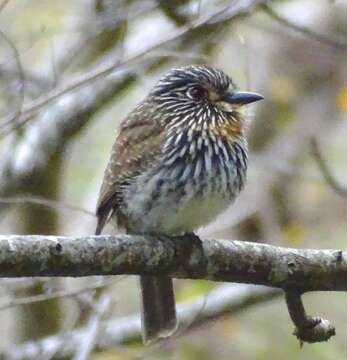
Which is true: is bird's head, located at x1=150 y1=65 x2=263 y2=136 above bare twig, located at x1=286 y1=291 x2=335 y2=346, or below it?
above

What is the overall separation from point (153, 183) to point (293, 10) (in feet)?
16.3

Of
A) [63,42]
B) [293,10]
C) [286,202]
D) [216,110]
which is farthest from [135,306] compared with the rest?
[216,110]

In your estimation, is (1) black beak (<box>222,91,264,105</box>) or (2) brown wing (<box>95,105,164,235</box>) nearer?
(2) brown wing (<box>95,105,164,235</box>)

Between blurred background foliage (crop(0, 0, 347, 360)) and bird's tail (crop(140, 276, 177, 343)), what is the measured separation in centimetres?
76

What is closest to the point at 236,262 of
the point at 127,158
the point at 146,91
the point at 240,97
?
the point at 127,158

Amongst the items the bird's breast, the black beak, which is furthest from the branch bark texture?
the black beak

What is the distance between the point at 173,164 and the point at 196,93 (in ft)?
1.74

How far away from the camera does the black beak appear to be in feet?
16.5

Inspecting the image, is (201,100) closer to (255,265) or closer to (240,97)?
(240,97)

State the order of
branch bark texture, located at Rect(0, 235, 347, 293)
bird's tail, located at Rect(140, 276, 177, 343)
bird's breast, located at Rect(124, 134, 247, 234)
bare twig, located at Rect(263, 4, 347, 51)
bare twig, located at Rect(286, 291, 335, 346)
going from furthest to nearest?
1. bare twig, located at Rect(263, 4, 347, 51)
2. bird's tail, located at Rect(140, 276, 177, 343)
3. bird's breast, located at Rect(124, 134, 247, 234)
4. bare twig, located at Rect(286, 291, 335, 346)
5. branch bark texture, located at Rect(0, 235, 347, 293)

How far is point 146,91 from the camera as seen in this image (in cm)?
838

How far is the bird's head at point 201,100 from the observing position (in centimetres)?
506

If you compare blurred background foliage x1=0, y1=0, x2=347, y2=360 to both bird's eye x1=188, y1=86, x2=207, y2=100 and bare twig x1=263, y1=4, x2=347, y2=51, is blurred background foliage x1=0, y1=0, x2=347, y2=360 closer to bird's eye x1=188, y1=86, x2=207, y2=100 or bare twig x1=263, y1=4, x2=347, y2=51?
bare twig x1=263, y1=4, x2=347, y2=51

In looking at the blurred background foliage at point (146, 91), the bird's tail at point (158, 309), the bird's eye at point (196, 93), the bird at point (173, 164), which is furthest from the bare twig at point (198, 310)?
the bird's eye at point (196, 93)
